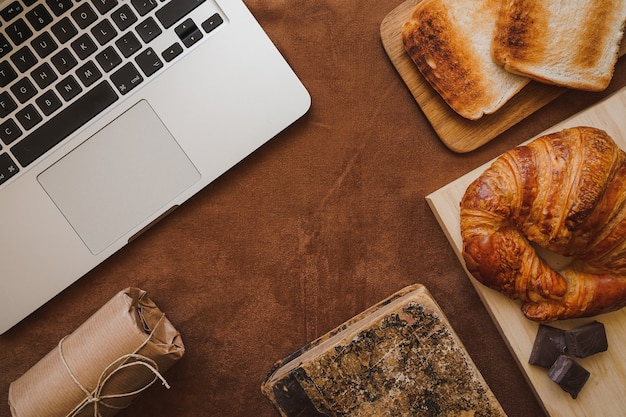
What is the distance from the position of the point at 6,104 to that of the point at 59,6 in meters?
0.18

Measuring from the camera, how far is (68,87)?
0.91 meters

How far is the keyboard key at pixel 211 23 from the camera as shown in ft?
3.05

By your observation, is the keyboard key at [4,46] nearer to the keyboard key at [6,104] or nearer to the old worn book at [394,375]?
the keyboard key at [6,104]

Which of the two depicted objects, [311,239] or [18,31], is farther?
[311,239]

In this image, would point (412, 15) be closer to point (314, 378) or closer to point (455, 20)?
point (455, 20)

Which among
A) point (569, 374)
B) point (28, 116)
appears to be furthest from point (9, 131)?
point (569, 374)

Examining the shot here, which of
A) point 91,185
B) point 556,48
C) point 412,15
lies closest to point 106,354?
point 91,185

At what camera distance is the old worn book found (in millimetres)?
947

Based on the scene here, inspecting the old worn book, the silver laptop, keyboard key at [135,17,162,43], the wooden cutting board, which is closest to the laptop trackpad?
the silver laptop

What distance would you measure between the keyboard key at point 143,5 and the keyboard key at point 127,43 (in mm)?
40

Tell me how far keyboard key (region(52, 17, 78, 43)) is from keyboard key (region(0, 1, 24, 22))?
2.4 inches

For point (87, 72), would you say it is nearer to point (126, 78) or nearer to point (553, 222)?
point (126, 78)

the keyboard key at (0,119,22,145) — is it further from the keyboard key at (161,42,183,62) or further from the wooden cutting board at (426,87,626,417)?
the wooden cutting board at (426,87,626,417)

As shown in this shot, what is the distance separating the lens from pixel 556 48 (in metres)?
1.00
